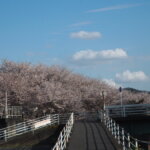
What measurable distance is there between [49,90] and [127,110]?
14.9 meters

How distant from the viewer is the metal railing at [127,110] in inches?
1738

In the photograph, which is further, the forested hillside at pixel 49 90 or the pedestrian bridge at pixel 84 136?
the forested hillside at pixel 49 90

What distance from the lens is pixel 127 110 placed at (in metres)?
45.3

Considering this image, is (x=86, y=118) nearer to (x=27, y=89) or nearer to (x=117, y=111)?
(x=117, y=111)

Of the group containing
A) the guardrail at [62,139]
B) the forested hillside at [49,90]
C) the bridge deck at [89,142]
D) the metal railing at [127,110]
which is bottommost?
the bridge deck at [89,142]

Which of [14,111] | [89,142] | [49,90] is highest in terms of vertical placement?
[49,90]

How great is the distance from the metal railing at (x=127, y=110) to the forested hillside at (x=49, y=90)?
616cm

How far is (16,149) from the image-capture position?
34.3 m

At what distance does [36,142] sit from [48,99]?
20.1 meters

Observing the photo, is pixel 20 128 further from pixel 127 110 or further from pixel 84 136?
pixel 127 110

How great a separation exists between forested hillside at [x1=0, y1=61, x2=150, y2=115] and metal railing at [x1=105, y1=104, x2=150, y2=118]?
616 centimetres

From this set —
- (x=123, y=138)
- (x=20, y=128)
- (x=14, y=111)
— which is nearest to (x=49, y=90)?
(x=14, y=111)

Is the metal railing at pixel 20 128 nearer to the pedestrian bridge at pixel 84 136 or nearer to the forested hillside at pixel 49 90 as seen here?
the pedestrian bridge at pixel 84 136

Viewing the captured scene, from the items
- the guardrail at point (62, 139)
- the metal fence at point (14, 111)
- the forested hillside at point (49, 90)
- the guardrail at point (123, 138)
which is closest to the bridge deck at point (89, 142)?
the guardrail at point (62, 139)
